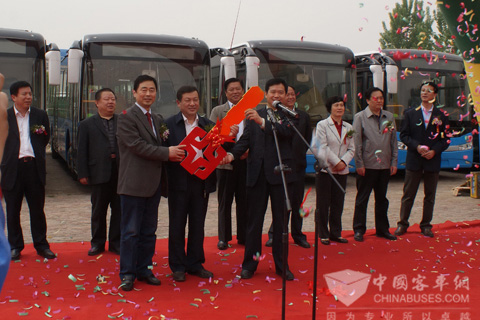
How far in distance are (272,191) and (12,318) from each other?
2.43 m

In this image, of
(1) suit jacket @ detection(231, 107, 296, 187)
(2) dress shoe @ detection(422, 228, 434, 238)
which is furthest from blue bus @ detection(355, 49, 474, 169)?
(1) suit jacket @ detection(231, 107, 296, 187)

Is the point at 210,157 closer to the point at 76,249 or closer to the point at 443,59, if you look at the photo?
the point at 76,249

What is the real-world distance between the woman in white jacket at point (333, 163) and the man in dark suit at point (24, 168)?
10.2 ft

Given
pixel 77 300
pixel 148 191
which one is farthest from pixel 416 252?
pixel 77 300

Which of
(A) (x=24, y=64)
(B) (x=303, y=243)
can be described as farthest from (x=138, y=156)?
(A) (x=24, y=64)

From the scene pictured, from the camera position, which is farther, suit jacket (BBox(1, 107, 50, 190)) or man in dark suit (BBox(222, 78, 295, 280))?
suit jacket (BBox(1, 107, 50, 190))

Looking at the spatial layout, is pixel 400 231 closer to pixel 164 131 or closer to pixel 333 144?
pixel 333 144

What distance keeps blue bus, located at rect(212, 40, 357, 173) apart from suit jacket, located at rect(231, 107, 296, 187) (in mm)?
5833

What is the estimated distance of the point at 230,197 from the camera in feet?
22.2

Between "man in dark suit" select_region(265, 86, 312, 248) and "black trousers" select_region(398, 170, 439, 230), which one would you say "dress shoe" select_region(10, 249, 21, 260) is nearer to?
"man in dark suit" select_region(265, 86, 312, 248)

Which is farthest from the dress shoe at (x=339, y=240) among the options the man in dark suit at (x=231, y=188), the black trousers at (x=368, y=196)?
the man in dark suit at (x=231, y=188)

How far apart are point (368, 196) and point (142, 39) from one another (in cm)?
568

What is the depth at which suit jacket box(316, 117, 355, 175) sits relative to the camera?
6.88 m

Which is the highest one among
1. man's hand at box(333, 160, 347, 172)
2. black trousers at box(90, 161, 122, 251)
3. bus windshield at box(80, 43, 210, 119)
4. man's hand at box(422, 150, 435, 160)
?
bus windshield at box(80, 43, 210, 119)
